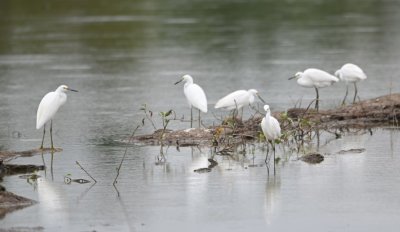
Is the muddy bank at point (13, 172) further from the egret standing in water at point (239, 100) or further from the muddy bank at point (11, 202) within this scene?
the egret standing in water at point (239, 100)

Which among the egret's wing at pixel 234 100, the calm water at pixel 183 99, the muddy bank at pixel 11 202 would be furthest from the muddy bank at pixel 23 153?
the egret's wing at pixel 234 100

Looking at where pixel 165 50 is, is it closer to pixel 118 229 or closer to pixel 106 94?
pixel 106 94

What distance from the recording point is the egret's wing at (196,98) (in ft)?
52.0

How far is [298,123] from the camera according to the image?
1467cm

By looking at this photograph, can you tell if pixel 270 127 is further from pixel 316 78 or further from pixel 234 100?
pixel 316 78

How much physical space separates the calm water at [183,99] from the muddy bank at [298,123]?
Result: 1.33 ft

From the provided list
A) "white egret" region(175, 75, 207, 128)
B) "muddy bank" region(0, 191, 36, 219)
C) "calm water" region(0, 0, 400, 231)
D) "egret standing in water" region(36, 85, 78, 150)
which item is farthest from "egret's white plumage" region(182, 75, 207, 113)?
"muddy bank" region(0, 191, 36, 219)

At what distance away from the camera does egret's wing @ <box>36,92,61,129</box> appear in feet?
47.7

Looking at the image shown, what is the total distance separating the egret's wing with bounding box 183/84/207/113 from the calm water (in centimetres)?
77

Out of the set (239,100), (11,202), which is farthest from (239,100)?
(11,202)

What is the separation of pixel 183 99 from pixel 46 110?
491 cm

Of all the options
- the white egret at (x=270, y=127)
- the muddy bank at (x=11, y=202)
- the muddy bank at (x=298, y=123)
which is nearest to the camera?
the muddy bank at (x=11, y=202)

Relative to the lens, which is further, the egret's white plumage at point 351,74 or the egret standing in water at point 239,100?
the egret's white plumage at point 351,74

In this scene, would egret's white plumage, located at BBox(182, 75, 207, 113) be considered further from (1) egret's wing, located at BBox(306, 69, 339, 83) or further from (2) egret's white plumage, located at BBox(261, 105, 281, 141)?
(2) egret's white plumage, located at BBox(261, 105, 281, 141)
